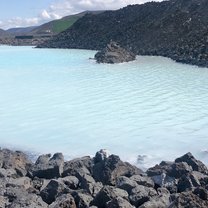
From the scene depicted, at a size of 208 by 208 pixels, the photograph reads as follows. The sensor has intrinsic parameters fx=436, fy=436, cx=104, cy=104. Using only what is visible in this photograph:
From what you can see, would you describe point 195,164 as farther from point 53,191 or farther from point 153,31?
point 153,31

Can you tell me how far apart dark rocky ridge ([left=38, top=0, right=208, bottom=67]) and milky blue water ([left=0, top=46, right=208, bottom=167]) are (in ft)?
36.9

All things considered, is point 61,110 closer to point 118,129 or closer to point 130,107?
point 130,107

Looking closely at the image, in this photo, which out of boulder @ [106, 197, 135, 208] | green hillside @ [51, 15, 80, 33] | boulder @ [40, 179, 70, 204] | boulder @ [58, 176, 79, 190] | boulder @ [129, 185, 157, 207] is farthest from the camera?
green hillside @ [51, 15, 80, 33]

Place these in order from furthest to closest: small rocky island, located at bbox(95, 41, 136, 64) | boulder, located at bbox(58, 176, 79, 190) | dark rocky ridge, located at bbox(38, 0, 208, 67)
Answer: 1. dark rocky ridge, located at bbox(38, 0, 208, 67)
2. small rocky island, located at bbox(95, 41, 136, 64)
3. boulder, located at bbox(58, 176, 79, 190)

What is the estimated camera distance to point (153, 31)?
188 ft

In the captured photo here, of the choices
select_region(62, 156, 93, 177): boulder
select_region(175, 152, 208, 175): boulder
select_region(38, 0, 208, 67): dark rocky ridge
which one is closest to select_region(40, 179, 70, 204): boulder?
select_region(62, 156, 93, 177): boulder

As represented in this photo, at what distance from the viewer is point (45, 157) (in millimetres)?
8812

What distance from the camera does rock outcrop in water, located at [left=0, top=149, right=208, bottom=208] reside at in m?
5.62

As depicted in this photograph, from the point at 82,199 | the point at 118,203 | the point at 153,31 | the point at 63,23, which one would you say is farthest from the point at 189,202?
the point at 63,23

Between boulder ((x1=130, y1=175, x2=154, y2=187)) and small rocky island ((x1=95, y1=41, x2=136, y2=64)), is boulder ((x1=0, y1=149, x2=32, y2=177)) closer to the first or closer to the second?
boulder ((x1=130, y1=175, x2=154, y2=187))

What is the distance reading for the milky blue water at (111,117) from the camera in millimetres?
10328

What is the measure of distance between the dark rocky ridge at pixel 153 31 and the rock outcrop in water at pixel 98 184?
2258 cm

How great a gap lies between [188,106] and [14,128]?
6.05m

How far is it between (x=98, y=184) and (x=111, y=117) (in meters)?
6.65
